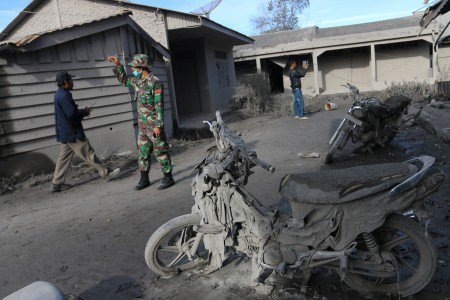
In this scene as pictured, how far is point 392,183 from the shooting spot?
2.53m

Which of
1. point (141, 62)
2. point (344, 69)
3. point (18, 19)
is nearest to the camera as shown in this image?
point (141, 62)

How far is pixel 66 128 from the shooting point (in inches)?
245

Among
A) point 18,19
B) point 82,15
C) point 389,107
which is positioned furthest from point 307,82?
point 389,107

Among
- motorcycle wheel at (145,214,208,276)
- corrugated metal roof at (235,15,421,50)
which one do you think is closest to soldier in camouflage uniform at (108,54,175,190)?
motorcycle wheel at (145,214,208,276)

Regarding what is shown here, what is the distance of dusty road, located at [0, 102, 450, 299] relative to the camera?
10.4 ft

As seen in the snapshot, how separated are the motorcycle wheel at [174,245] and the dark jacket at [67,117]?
3.54 metres

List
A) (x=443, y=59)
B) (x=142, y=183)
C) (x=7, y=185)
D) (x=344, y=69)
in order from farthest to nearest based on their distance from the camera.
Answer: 1. (x=344, y=69)
2. (x=443, y=59)
3. (x=7, y=185)
4. (x=142, y=183)

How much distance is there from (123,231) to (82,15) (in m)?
10.8

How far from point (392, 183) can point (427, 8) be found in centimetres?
732

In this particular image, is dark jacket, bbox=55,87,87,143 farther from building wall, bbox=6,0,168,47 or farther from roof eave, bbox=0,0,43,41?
roof eave, bbox=0,0,43,41

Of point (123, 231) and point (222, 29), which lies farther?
point (222, 29)

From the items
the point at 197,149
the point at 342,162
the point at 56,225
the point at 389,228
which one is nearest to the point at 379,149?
the point at 342,162

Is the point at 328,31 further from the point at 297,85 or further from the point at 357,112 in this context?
the point at 357,112

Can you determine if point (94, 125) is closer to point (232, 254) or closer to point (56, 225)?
point (56, 225)
